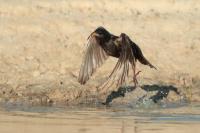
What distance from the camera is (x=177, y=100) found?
1112cm

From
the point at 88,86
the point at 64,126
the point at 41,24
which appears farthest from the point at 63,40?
the point at 64,126

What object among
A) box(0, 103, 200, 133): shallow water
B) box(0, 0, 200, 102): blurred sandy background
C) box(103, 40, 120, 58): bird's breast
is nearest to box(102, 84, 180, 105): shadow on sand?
box(0, 0, 200, 102): blurred sandy background

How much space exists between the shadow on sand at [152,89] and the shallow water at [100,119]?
0.31 m

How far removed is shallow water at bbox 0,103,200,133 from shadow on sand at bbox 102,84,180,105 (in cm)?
31

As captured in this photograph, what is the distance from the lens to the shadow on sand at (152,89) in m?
11.1

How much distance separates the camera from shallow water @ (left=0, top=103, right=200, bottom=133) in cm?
883

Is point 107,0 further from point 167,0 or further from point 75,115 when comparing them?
point 75,115

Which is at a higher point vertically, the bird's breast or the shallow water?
the bird's breast

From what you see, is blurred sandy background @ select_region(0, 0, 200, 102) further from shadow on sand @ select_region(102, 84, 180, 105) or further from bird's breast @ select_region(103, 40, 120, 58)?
bird's breast @ select_region(103, 40, 120, 58)

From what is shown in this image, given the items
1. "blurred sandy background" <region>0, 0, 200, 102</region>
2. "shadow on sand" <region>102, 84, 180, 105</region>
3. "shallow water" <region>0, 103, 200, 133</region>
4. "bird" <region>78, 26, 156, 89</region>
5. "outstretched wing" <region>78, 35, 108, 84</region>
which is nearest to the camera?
"shallow water" <region>0, 103, 200, 133</region>

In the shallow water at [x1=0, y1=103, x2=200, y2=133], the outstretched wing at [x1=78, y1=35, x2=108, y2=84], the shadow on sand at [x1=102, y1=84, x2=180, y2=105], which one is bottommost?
the shallow water at [x1=0, y1=103, x2=200, y2=133]

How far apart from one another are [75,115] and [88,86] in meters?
1.42

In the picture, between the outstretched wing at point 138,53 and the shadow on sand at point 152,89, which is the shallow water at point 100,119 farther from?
the outstretched wing at point 138,53

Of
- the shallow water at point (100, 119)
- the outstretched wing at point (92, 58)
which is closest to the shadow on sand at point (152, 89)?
the shallow water at point (100, 119)
